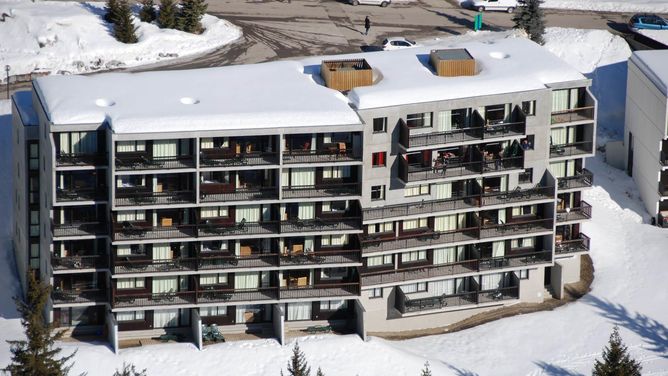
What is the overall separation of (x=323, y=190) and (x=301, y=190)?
5.13 ft

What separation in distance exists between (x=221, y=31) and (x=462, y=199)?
137 feet

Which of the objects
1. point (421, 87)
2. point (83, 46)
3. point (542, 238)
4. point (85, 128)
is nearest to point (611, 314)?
point (542, 238)

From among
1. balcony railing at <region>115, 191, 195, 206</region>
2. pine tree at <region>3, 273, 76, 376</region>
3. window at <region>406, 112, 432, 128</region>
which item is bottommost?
pine tree at <region>3, 273, 76, 376</region>

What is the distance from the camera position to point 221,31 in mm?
181625

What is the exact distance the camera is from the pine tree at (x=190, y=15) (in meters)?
180

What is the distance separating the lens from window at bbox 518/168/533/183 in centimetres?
14962

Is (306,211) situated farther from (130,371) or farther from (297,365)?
(130,371)

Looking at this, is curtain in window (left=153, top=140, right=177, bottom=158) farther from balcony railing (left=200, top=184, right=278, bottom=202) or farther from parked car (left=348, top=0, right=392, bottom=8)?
parked car (left=348, top=0, right=392, bottom=8)

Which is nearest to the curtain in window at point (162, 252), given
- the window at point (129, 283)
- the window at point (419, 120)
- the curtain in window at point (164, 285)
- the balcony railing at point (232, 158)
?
the curtain in window at point (164, 285)

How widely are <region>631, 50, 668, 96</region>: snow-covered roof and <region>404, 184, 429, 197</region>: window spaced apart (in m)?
24.4

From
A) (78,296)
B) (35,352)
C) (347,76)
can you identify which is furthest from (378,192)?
(35,352)

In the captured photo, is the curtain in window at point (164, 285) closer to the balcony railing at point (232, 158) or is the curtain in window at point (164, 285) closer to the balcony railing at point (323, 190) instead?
the balcony railing at point (232, 158)

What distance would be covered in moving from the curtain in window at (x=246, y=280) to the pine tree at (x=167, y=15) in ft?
137

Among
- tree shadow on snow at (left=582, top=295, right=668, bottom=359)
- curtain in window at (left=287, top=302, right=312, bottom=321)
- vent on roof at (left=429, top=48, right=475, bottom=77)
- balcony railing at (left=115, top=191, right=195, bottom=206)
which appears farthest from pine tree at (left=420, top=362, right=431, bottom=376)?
vent on roof at (left=429, top=48, right=475, bottom=77)
